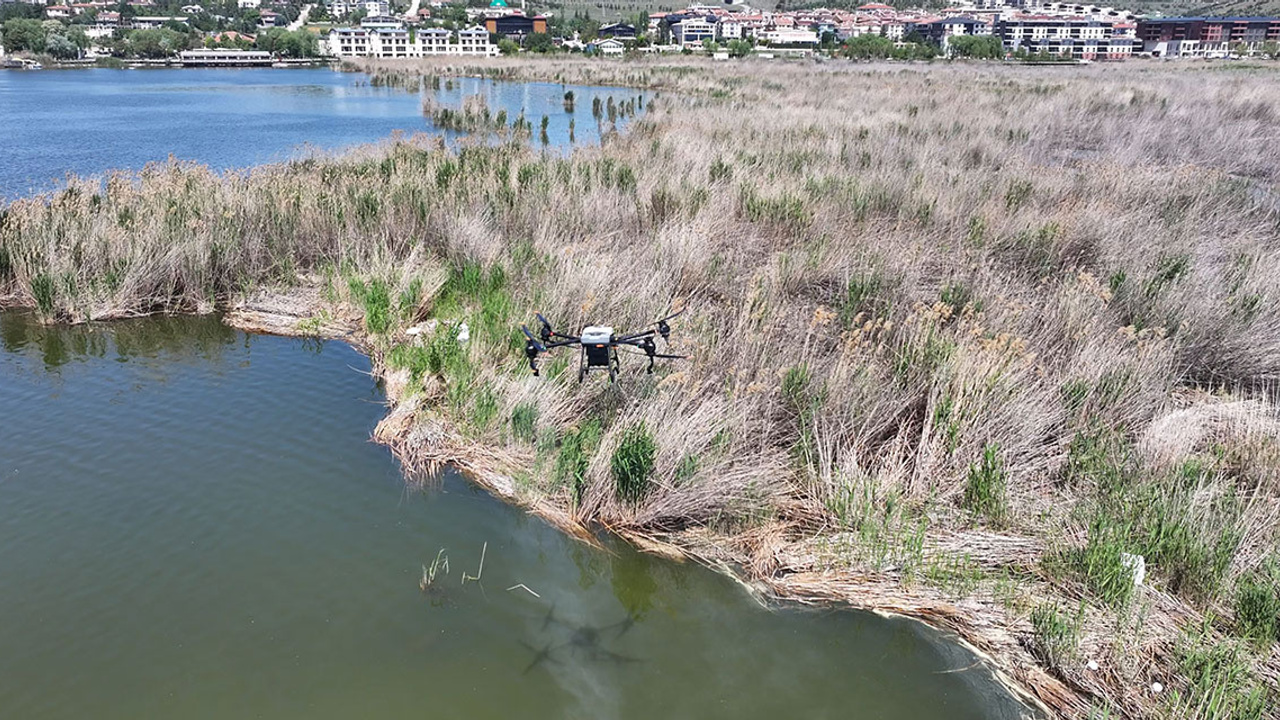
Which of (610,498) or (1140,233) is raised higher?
(1140,233)

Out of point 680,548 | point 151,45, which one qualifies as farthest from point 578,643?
point 151,45

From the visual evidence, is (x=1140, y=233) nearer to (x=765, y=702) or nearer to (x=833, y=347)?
(x=833, y=347)

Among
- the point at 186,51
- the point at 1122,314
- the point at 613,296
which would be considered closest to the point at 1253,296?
the point at 1122,314

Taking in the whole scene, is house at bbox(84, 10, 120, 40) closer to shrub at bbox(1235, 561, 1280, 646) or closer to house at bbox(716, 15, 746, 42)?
house at bbox(716, 15, 746, 42)

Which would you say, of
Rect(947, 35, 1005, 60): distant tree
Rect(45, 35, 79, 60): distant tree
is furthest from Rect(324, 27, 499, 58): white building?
Rect(947, 35, 1005, 60): distant tree

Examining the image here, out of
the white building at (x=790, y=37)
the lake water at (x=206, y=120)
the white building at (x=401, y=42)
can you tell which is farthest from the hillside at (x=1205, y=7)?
the lake water at (x=206, y=120)

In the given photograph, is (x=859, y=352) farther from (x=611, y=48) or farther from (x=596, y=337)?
(x=611, y=48)

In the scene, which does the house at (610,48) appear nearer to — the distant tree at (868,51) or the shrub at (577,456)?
the distant tree at (868,51)
